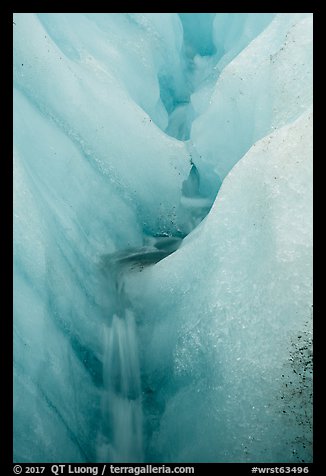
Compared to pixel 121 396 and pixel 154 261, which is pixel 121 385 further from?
pixel 154 261

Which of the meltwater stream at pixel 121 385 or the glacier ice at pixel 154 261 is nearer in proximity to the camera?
the glacier ice at pixel 154 261

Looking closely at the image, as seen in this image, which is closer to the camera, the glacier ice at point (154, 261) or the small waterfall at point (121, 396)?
the glacier ice at point (154, 261)

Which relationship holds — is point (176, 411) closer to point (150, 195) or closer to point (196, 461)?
point (196, 461)

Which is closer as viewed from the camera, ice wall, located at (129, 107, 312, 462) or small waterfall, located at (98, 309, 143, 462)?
ice wall, located at (129, 107, 312, 462)

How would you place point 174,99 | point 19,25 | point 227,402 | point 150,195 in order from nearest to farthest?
1. point 227,402
2. point 19,25
3. point 150,195
4. point 174,99

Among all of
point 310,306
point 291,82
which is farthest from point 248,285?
point 291,82

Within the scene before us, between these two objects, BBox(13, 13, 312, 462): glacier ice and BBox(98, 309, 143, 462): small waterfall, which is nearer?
BBox(13, 13, 312, 462): glacier ice

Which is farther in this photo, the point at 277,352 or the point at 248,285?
the point at 248,285

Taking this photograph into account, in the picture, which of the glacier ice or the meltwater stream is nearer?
the glacier ice
